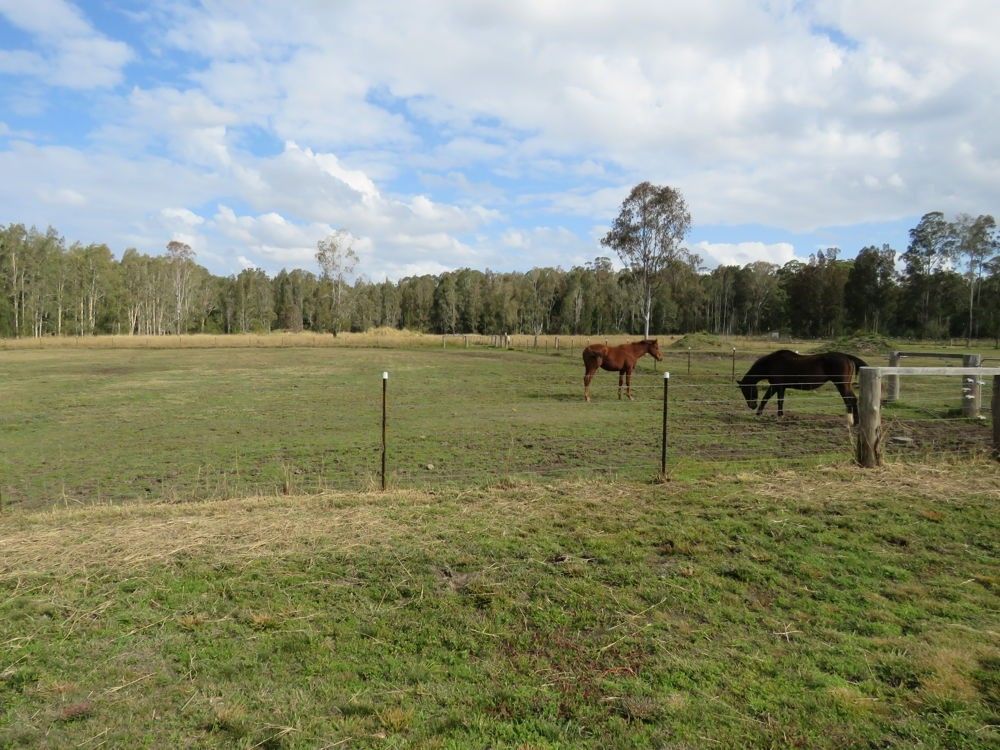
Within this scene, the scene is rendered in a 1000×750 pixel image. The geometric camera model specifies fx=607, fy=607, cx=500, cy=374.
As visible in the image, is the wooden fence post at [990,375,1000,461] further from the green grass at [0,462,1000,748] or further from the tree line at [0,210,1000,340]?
the tree line at [0,210,1000,340]

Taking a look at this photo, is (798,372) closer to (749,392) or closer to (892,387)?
(749,392)

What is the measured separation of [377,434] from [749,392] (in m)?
8.01

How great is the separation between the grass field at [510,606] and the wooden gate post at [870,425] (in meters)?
0.27

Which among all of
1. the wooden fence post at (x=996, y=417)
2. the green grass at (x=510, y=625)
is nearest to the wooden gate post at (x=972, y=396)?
the wooden fence post at (x=996, y=417)

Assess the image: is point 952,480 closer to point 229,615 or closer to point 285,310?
point 229,615

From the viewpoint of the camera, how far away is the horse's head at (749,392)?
12898 mm

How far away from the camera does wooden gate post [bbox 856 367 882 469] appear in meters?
6.80

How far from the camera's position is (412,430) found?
36.9 ft

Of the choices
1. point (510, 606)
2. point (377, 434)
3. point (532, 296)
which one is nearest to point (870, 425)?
point (510, 606)

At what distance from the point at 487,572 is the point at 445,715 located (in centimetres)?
151

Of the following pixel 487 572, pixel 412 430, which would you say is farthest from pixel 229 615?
pixel 412 430

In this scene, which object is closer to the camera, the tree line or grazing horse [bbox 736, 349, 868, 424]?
grazing horse [bbox 736, 349, 868, 424]

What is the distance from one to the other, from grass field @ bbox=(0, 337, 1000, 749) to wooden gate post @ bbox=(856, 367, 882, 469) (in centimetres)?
27

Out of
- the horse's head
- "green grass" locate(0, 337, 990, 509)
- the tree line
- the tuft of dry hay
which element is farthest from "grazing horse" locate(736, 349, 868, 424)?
the tree line
